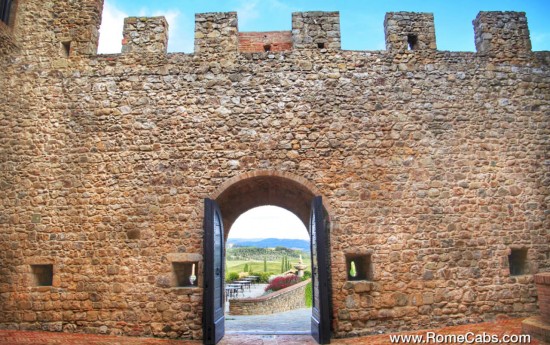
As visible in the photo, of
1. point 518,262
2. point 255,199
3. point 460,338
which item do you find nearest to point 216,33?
point 255,199

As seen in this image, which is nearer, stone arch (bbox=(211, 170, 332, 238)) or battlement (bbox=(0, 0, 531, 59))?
stone arch (bbox=(211, 170, 332, 238))

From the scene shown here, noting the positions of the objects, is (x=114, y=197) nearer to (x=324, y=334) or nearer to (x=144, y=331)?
(x=144, y=331)

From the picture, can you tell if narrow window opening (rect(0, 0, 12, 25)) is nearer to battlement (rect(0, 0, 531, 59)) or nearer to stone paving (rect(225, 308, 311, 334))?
battlement (rect(0, 0, 531, 59))

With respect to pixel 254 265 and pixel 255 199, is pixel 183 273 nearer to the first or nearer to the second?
pixel 255 199

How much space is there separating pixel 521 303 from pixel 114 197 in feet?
24.9

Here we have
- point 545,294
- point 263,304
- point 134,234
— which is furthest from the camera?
point 263,304

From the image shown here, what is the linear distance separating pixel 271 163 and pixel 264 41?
2.77 metres

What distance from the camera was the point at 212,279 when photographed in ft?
19.7

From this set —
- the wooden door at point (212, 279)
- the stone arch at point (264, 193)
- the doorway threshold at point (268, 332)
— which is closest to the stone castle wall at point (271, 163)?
the stone arch at point (264, 193)

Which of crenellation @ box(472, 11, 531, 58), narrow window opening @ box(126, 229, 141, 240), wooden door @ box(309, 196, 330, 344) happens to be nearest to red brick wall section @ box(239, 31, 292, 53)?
wooden door @ box(309, 196, 330, 344)

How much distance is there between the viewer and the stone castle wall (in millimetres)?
6293

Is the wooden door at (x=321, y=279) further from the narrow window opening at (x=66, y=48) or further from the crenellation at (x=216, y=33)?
the narrow window opening at (x=66, y=48)

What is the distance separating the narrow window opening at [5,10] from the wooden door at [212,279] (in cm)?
574

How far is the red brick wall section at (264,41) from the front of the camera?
7613mm
